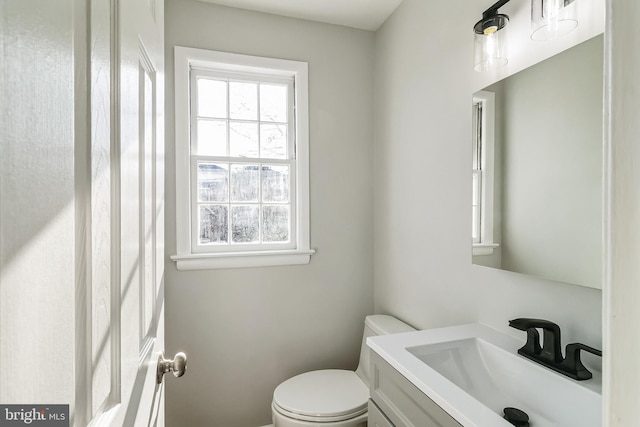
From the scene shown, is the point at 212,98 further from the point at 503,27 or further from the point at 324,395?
the point at 324,395

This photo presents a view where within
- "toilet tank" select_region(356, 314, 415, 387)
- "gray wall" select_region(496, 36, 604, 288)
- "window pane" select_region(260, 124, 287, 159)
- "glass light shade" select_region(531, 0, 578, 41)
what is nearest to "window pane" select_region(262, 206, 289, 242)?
"window pane" select_region(260, 124, 287, 159)

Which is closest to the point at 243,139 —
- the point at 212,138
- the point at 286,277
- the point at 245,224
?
the point at 212,138

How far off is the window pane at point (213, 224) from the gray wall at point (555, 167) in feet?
5.02

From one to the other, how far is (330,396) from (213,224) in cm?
118

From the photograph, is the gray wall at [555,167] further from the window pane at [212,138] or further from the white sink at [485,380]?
the window pane at [212,138]

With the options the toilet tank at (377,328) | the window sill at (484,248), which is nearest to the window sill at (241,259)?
the toilet tank at (377,328)

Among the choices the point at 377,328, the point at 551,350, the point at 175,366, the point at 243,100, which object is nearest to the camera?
the point at 175,366

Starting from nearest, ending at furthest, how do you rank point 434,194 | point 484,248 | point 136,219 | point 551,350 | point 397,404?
1. point 136,219
2. point 551,350
3. point 397,404
4. point 484,248
5. point 434,194

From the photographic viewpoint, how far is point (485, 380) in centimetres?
116

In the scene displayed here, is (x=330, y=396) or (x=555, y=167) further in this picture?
(x=330, y=396)

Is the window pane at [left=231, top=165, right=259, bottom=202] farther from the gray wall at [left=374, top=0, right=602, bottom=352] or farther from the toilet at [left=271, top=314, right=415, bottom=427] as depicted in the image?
the toilet at [left=271, top=314, right=415, bottom=427]

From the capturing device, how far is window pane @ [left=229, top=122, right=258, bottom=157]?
2.10 m

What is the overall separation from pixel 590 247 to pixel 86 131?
3.90ft

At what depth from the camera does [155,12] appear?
2.70 ft
